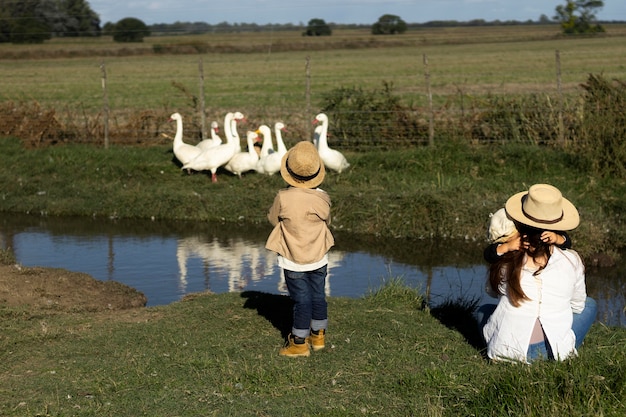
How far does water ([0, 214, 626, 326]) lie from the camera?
11.4 meters

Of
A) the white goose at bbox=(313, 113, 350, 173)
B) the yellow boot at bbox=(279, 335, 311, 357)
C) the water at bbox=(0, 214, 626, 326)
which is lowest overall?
the water at bbox=(0, 214, 626, 326)

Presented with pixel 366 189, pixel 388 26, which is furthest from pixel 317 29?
pixel 366 189

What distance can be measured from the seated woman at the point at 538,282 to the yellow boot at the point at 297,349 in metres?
1.48

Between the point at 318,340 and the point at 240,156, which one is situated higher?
the point at 240,156

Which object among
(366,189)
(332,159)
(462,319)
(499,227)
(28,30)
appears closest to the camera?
(499,227)

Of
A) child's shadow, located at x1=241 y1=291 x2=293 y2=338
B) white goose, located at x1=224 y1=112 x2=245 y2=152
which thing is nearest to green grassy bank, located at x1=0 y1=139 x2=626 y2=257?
white goose, located at x1=224 y1=112 x2=245 y2=152

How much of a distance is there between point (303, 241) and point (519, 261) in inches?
65.5

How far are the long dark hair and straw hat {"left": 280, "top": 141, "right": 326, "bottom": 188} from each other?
4.94 feet

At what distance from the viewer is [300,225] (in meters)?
7.16

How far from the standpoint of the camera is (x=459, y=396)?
6016 millimetres

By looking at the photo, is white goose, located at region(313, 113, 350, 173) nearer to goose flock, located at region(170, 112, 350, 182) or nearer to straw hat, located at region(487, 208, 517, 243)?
goose flock, located at region(170, 112, 350, 182)

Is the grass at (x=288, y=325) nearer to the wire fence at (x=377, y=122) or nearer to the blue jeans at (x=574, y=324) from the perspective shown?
the blue jeans at (x=574, y=324)

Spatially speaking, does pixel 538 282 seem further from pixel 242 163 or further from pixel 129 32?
pixel 129 32

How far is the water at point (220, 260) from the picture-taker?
37.3ft
